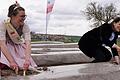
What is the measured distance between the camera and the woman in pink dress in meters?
5.94

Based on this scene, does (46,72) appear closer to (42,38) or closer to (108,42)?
(108,42)

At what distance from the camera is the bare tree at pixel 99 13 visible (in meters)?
51.1

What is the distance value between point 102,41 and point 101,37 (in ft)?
0.48

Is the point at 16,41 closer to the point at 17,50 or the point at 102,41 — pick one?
the point at 17,50

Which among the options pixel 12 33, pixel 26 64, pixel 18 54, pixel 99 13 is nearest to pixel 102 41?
pixel 18 54

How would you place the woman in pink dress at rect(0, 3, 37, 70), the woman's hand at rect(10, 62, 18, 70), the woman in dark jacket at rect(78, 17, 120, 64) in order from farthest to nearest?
the woman in dark jacket at rect(78, 17, 120, 64)
the woman in pink dress at rect(0, 3, 37, 70)
the woman's hand at rect(10, 62, 18, 70)

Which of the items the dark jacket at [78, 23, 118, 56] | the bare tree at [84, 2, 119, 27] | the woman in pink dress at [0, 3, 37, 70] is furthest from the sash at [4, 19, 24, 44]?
the bare tree at [84, 2, 119, 27]

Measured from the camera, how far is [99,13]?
170ft

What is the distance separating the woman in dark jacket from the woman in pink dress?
195cm

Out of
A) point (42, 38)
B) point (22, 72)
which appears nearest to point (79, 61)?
point (22, 72)

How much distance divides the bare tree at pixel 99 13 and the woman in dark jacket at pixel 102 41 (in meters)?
42.7

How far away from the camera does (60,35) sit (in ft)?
89.9

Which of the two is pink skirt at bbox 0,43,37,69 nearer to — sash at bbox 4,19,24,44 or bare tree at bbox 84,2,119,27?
sash at bbox 4,19,24,44

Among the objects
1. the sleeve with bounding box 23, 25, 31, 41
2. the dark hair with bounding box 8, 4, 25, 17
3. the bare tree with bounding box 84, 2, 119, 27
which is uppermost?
the dark hair with bounding box 8, 4, 25, 17
